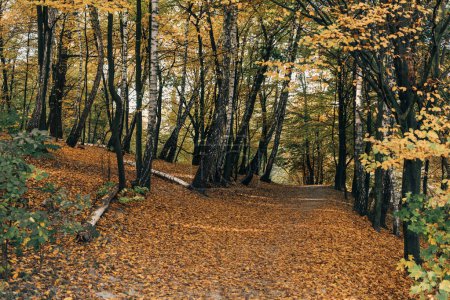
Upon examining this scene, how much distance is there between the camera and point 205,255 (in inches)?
340

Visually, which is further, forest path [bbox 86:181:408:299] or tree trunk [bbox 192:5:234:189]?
tree trunk [bbox 192:5:234:189]

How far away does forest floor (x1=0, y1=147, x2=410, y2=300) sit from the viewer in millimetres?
6199

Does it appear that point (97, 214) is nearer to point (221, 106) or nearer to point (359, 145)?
point (221, 106)

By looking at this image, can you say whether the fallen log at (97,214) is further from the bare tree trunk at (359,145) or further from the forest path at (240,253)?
the bare tree trunk at (359,145)

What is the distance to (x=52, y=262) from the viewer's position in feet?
20.4

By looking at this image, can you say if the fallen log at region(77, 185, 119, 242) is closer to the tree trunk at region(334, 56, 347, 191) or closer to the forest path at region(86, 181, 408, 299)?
the forest path at region(86, 181, 408, 299)

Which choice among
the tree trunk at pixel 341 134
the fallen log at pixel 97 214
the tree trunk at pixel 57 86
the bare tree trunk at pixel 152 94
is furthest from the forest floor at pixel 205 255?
the tree trunk at pixel 341 134

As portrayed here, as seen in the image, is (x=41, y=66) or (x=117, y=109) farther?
(x=41, y=66)

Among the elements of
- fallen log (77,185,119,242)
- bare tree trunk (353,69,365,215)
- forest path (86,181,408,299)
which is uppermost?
bare tree trunk (353,69,365,215)

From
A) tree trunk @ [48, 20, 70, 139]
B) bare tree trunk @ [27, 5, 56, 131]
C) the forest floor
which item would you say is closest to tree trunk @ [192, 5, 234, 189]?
the forest floor

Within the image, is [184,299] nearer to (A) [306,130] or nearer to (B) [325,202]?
(B) [325,202]

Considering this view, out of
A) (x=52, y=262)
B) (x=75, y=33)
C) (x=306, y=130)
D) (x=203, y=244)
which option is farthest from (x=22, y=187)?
(x=306, y=130)

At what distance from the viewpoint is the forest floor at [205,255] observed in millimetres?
6199

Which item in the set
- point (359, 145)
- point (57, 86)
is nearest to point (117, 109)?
point (359, 145)
